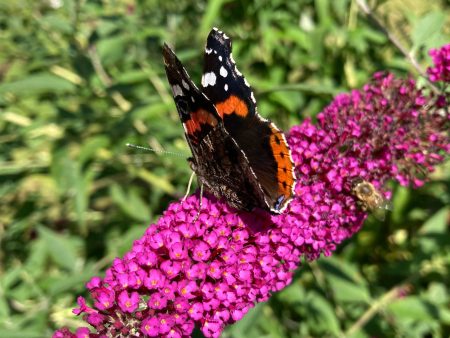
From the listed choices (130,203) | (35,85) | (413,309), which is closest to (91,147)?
(35,85)

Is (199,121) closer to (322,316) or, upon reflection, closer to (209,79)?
(209,79)

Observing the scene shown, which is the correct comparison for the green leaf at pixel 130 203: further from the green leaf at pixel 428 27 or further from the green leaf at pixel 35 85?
the green leaf at pixel 428 27

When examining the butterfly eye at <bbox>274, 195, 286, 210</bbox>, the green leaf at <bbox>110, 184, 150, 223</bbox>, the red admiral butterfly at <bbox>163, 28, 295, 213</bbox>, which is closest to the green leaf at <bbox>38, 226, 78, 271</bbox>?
the green leaf at <bbox>110, 184, 150, 223</bbox>

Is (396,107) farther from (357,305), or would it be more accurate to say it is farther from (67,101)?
(67,101)

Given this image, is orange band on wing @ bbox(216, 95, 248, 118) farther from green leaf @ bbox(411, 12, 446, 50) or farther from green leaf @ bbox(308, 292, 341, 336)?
green leaf @ bbox(308, 292, 341, 336)

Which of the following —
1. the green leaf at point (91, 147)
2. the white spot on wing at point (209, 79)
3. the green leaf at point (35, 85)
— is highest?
the green leaf at point (35, 85)

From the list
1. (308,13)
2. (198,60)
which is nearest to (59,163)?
(198,60)

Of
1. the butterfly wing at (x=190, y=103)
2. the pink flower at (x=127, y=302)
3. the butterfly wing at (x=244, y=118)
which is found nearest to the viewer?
the pink flower at (x=127, y=302)

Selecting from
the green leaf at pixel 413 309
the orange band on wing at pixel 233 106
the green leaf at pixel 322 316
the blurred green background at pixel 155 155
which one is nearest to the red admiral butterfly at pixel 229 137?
the orange band on wing at pixel 233 106
